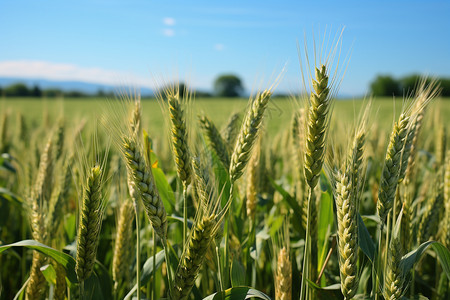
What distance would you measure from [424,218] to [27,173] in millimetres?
3192

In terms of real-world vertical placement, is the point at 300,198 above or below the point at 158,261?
above

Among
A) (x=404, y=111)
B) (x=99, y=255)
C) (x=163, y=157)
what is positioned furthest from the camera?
(x=163, y=157)

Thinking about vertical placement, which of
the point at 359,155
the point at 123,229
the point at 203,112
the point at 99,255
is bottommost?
the point at 99,255

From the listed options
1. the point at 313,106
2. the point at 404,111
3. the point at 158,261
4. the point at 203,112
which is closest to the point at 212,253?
the point at 158,261

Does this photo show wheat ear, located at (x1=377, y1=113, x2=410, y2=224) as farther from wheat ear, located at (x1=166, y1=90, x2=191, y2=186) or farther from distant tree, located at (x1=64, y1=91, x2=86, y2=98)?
distant tree, located at (x1=64, y1=91, x2=86, y2=98)

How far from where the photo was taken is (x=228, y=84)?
126 m

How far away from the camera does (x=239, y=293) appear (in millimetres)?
1358

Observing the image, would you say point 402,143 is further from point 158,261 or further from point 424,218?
point 158,261

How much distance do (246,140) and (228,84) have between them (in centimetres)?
12691

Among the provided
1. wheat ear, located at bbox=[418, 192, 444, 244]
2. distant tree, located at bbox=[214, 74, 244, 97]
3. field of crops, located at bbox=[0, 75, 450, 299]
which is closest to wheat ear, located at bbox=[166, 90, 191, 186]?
field of crops, located at bbox=[0, 75, 450, 299]

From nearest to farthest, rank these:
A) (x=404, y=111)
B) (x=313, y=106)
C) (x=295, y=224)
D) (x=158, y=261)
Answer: (x=313, y=106)
(x=404, y=111)
(x=158, y=261)
(x=295, y=224)

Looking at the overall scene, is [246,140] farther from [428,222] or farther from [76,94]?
[76,94]

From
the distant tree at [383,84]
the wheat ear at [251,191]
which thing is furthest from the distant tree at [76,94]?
the wheat ear at [251,191]

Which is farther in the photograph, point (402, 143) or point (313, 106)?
point (402, 143)
